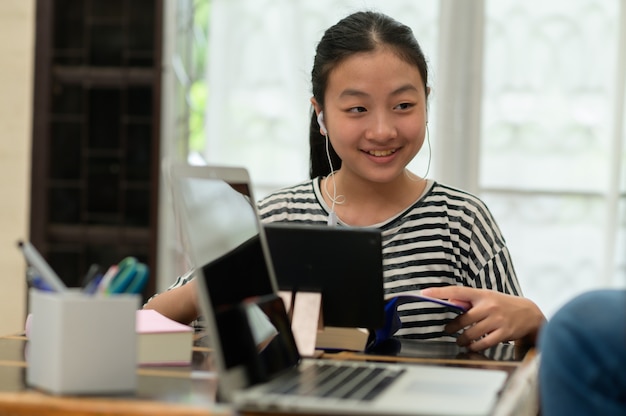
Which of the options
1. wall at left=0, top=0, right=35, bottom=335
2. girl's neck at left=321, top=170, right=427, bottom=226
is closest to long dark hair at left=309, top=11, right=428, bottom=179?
girl's neck at left=321, top=170, right=427, bottom=226

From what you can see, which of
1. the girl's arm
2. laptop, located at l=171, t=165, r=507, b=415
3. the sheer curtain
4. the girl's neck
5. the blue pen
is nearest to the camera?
laptop, located at l=171, t=165, r=507, b=415

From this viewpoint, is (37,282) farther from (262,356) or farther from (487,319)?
(487,319)

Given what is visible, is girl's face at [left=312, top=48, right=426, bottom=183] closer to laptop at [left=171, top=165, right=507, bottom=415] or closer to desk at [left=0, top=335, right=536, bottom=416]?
laptop at [left=171, top=165, right=507, bottom=415]

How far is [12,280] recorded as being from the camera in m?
3.06

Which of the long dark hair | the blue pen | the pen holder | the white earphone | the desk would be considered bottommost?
the desk

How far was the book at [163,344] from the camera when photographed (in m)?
1.19

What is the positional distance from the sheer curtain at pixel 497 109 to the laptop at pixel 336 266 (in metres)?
1.67

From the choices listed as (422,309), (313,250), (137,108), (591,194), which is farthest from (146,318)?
(591,194)

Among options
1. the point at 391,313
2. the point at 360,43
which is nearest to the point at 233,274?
the point at 391,313

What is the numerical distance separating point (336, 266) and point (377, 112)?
1.51ft

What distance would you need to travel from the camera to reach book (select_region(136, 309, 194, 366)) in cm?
119

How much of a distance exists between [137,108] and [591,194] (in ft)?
4.85

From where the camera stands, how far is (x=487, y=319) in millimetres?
1407

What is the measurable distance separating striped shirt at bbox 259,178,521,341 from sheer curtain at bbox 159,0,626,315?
3.72ft
